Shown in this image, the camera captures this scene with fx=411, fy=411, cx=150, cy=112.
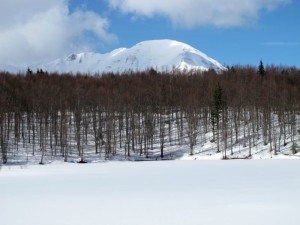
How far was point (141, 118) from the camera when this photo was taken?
7944 cm

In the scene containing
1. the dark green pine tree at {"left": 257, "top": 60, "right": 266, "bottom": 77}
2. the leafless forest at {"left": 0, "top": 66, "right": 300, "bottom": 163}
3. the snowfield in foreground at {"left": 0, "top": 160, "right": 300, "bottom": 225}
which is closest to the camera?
the snowfield in foreground at {"left": 0, "top": 160, "right": 300, "bottom": 225}

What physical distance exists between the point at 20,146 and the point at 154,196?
51.7 m

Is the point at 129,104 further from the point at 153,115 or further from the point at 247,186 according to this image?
the point at 247,186

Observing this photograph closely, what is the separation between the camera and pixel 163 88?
3659 inches

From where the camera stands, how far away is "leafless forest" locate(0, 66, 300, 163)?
213 feet

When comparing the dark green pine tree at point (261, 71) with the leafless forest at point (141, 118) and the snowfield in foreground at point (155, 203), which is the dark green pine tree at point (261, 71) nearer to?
the leafless forest at point (141, 118)

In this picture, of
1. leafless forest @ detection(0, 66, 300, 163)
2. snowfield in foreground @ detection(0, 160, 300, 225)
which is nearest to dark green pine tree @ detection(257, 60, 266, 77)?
leafless forest @ detection(0, 66, 300, 163)

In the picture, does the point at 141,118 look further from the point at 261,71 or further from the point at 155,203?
the point at 155,203

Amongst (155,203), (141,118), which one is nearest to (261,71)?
(141,118)

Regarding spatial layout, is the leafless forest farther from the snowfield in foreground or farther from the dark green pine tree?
the snowfield in foreground

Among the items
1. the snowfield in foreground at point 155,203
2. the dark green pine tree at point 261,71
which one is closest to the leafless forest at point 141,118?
the dark green pine tree at point 261,71

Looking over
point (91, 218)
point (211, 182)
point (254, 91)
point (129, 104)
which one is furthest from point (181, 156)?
point (91, 218)

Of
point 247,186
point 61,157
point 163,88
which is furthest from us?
point 163,88

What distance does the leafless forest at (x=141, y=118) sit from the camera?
6506cm
